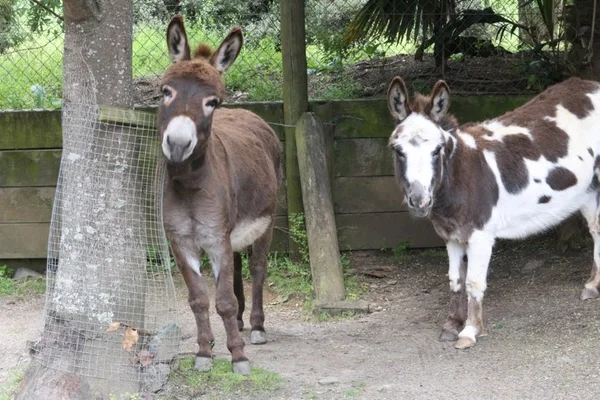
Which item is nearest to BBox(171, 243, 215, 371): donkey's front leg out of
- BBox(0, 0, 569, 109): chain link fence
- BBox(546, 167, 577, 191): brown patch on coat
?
BBox(546, 167, 577, 191): brown patch on coat

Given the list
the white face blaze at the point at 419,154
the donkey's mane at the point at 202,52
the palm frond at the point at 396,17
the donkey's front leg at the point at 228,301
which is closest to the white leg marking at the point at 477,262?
the white face blaze at the point at 419,154

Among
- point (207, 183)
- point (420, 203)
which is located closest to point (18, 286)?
point (207, 183)

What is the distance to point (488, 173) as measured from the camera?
5.61m

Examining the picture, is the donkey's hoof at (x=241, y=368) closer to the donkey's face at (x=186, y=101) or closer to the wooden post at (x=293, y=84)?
the donkey's face at (x=186, y=101)

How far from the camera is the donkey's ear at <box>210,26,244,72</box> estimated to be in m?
4.75

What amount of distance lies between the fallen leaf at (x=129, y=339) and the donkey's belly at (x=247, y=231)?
99 cm

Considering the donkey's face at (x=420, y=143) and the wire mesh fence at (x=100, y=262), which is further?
the donkey's face at (x=420, y=143)

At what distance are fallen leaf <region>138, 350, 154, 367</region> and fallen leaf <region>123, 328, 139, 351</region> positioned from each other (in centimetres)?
8

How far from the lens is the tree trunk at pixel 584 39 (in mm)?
6895

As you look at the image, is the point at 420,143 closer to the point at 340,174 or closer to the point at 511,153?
the point at 511,153

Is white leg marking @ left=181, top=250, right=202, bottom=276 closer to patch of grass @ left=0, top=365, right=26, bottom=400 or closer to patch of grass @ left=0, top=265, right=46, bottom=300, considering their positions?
patch of grass @ left=0, top=365, right=26, bottom=400

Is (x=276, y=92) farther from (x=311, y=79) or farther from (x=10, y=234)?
(x=10, y=234)

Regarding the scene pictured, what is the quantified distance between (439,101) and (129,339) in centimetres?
255

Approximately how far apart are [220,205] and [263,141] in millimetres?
1318
